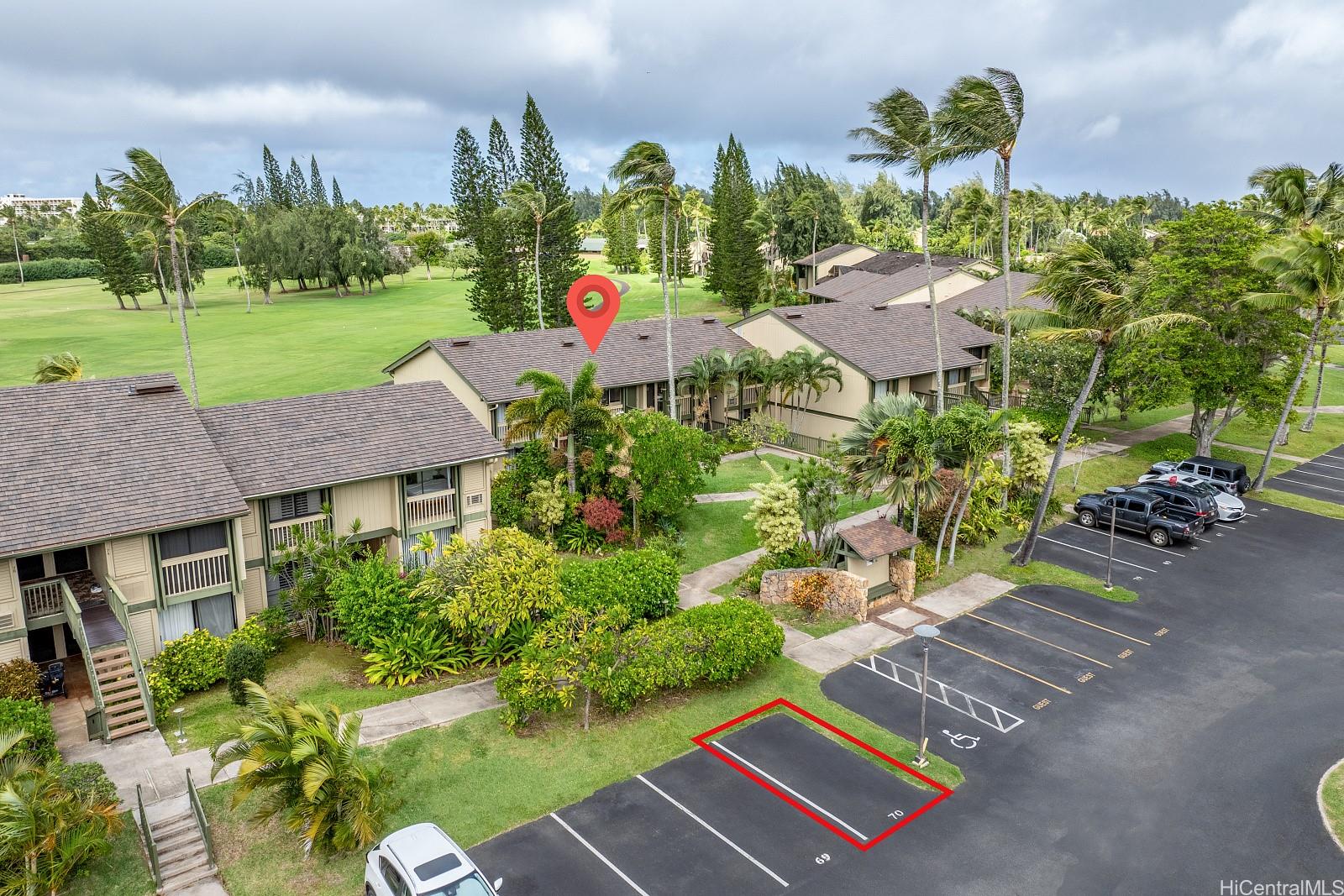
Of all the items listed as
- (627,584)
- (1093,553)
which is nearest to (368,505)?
(627,584)

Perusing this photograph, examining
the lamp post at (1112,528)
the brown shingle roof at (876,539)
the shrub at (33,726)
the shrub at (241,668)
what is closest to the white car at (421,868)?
the shrub at (33,726)

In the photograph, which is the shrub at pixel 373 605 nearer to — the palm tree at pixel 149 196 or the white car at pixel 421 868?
the white car at pixel 421 868

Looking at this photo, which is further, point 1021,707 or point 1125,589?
point 1125,589

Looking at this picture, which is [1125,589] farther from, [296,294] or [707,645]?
[296,294]

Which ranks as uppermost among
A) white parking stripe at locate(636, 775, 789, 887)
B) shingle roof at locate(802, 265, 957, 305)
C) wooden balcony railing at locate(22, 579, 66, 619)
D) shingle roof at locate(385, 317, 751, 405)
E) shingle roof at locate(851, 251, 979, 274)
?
shingle roof at locate(851, 251, 979, 274)

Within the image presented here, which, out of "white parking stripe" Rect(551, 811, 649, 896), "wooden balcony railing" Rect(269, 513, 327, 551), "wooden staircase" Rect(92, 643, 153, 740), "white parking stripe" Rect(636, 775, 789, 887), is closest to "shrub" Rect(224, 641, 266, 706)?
"wooden staircase" Rect(92, 643, 153, 740)

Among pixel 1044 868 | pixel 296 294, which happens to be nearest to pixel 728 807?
pixel 1044 868

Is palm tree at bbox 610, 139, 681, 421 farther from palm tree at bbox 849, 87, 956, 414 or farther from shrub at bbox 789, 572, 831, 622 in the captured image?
shrub at bbox 789, 572, 831, 622
